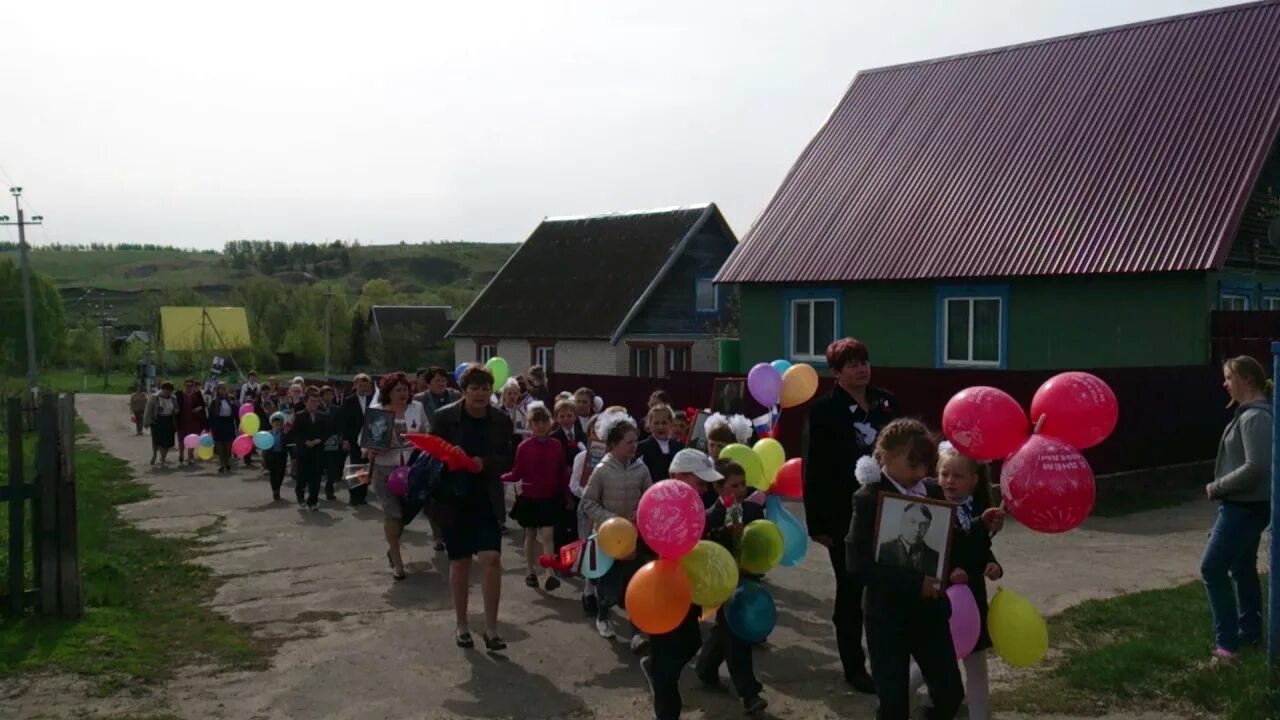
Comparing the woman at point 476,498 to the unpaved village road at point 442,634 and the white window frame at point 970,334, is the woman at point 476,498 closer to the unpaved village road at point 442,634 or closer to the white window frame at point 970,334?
the unpaved village road at point 442,634

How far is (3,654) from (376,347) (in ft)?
186

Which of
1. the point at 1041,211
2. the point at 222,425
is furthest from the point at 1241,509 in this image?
the point at 222,425

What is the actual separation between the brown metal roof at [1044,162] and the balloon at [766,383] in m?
9.33

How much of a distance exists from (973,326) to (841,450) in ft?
49.5

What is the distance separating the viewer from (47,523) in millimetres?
7938

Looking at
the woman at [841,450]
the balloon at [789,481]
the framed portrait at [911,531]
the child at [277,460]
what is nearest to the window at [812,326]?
the child at [277,460]

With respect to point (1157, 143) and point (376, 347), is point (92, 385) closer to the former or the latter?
point (376, 347)

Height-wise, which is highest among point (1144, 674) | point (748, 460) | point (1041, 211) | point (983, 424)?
point (1041, 211)

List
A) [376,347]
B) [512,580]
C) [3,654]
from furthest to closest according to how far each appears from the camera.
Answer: [376,347] < [512,580] < [3,654]

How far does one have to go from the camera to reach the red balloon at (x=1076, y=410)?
5.52 metres

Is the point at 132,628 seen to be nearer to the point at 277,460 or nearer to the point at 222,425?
the point at 277,460

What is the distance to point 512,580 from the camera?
31.8 ft

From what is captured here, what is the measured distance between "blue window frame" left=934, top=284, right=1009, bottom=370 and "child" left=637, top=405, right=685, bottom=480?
12765 mm

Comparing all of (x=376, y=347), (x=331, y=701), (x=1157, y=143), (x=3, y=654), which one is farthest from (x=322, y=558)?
(x=376, y=347)
